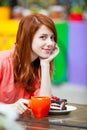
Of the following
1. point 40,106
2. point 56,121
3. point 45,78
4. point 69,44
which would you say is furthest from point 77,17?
point 56,121

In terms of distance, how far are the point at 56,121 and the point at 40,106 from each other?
5.2 inches

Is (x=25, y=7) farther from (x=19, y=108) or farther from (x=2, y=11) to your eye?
(x=19, y=108)

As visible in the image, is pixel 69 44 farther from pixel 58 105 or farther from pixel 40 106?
pixel 40 106

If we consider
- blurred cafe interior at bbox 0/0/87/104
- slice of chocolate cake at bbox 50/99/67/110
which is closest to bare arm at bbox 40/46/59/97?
slice of chocolate cake at bbox 50/99/67/110

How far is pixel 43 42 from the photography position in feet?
7.18

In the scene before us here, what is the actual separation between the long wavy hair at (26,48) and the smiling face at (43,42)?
0.06 feet

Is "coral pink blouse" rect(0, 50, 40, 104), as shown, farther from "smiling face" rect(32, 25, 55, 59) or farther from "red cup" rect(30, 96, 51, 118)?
"red cup" rect(30, 96, 51, 118)

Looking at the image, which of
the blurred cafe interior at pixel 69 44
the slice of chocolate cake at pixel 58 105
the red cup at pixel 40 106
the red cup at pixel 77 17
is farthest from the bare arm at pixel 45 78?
the red cup at pixel 77 17

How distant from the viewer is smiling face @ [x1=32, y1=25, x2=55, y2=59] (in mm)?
2160

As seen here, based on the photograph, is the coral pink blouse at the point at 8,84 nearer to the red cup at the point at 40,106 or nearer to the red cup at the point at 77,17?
the red cup at the point at 40,106

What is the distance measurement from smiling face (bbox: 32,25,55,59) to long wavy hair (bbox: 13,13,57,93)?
0.02m

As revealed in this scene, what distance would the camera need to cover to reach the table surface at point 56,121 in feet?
5.23

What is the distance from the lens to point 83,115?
183 centimetres

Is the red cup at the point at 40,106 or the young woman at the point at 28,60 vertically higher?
the young woman at the point at 28,60
